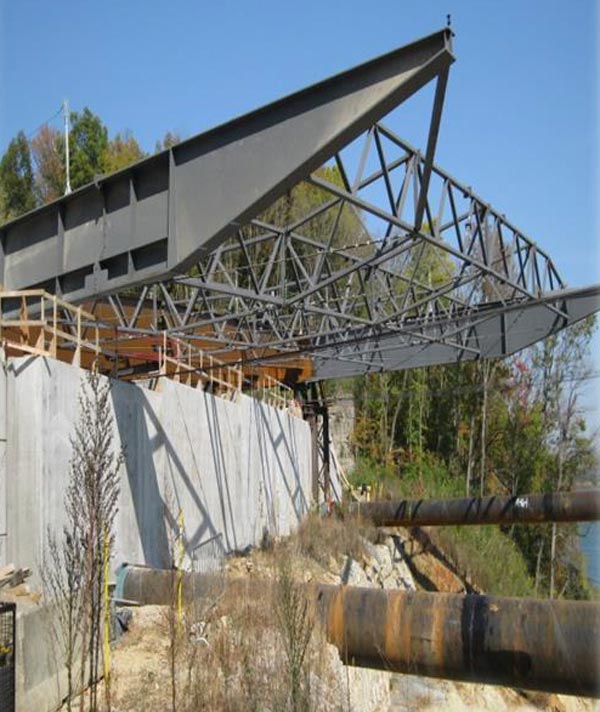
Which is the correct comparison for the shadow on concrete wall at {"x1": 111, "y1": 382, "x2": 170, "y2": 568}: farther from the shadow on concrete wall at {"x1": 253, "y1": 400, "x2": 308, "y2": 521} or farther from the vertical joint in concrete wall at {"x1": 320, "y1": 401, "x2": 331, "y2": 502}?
the vertical joint in concrete wall at {"x1": 320, "y1": 401, "x2": 331, "y2": 502}

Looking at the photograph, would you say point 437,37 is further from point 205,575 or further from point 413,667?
point 205,575

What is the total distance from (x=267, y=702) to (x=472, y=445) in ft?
80.2

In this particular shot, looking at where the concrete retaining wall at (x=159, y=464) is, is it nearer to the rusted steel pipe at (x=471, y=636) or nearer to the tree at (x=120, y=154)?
the rusted steel pipe at (x=471, y=636)

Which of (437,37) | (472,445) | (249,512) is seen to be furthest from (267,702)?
(472,445)

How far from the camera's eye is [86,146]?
35.5m

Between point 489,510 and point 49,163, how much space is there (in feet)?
88.7

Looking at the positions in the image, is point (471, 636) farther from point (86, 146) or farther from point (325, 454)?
point (86, 146)

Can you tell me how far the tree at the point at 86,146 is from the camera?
34.4m

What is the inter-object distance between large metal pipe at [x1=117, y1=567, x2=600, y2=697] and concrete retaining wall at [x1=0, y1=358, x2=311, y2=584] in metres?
2.43

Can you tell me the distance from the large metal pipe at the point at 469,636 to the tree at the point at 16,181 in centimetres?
3007

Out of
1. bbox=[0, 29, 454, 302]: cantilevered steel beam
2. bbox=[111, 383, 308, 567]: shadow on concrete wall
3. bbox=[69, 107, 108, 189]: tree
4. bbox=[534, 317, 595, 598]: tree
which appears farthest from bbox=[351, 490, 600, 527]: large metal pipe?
bbox=[69, 107, 108, 189]: tree

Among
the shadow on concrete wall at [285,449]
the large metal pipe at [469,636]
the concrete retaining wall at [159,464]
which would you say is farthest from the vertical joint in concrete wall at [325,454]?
the large metal pipe at [469,636]

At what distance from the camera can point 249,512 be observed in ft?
62.3

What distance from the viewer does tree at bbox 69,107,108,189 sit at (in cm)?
3441
